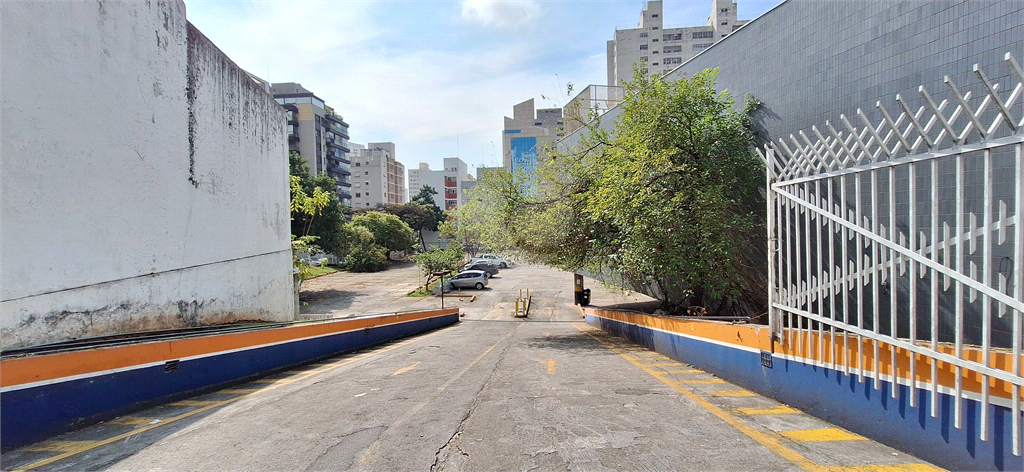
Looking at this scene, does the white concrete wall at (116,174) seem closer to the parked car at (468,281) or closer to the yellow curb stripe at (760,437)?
the yellow curb stripe at (760,437)

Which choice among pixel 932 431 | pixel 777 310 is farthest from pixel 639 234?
pixel 932 431

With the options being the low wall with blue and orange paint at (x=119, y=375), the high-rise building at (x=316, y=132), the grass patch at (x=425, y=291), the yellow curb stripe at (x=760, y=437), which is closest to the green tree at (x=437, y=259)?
the grass patch at (x=425, y=291)

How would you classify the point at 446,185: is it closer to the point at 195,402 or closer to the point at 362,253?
the point at 362,253

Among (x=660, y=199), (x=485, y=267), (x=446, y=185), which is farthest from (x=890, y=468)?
(x=446, y=185)

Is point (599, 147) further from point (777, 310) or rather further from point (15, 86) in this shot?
point (15, 86)

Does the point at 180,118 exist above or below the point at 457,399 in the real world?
above

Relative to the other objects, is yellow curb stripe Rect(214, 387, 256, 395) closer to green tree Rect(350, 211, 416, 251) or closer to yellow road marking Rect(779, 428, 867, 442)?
yellow road marking Rect(779, 428, 867, 442)

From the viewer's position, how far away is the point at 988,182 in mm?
3047

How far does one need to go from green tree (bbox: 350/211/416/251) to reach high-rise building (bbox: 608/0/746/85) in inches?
1666

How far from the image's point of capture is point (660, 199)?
9258 millimetres

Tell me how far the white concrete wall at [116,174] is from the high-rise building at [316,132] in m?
55.6

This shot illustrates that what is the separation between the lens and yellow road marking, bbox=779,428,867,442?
4088 mm

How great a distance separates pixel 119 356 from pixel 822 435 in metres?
7.13

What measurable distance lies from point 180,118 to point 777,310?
10.0 m
